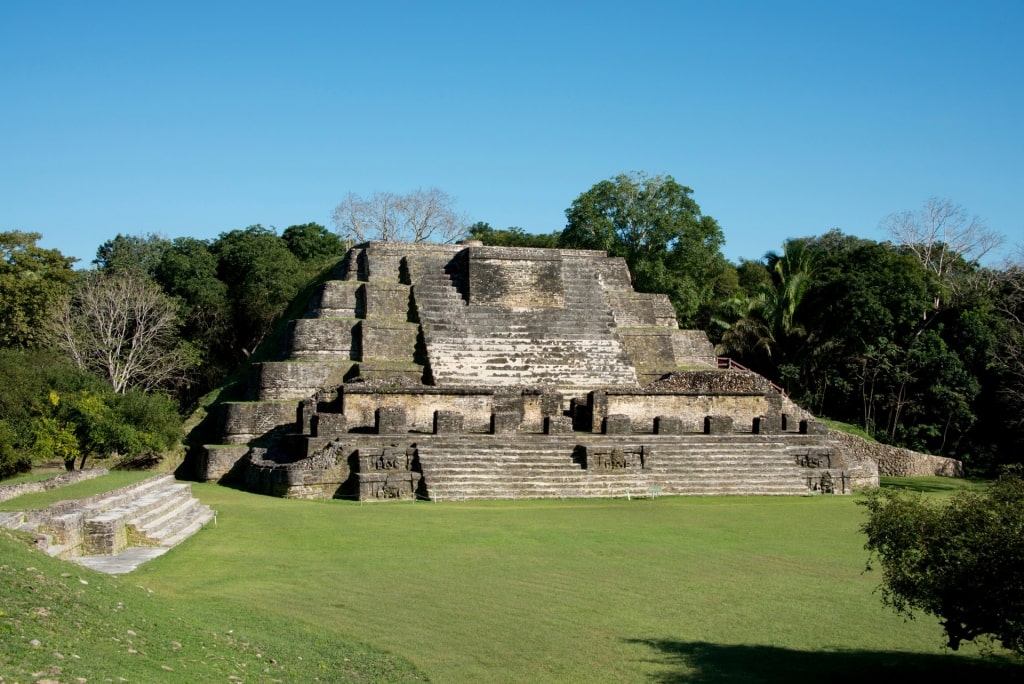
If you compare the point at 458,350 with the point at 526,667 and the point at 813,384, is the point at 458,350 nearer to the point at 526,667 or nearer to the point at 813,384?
the point at 813,384

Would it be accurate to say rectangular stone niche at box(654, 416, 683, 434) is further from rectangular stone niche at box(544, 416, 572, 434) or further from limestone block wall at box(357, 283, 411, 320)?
limestone block wall at box(357, 283, 411, 320)

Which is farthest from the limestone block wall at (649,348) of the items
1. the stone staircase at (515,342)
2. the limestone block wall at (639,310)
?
the stone staircase at (515,342)

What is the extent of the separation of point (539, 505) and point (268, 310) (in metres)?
20.8

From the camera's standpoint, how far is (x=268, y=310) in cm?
3691

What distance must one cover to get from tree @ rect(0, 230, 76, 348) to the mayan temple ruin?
8.25 meters

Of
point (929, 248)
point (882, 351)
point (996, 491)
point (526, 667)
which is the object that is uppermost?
point (929, 248)

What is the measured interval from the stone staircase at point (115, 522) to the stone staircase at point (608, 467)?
5.15m

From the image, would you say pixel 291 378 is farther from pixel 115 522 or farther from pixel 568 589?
pixel 568 589

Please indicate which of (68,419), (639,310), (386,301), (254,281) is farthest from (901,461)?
(254,281)

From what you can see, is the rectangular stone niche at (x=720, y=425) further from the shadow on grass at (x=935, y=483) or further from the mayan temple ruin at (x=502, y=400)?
the shadow on grass at (x=935, y=483)

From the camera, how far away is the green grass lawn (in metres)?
8.34

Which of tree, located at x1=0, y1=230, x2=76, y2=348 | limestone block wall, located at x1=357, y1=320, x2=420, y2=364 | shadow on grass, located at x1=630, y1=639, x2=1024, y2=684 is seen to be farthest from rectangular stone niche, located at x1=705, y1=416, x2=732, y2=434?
tree, located at x1=0, y1=230, x2=76, y2=348

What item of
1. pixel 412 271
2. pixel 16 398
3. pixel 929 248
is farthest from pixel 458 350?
pixel 929 248

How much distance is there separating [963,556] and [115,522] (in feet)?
28.8
